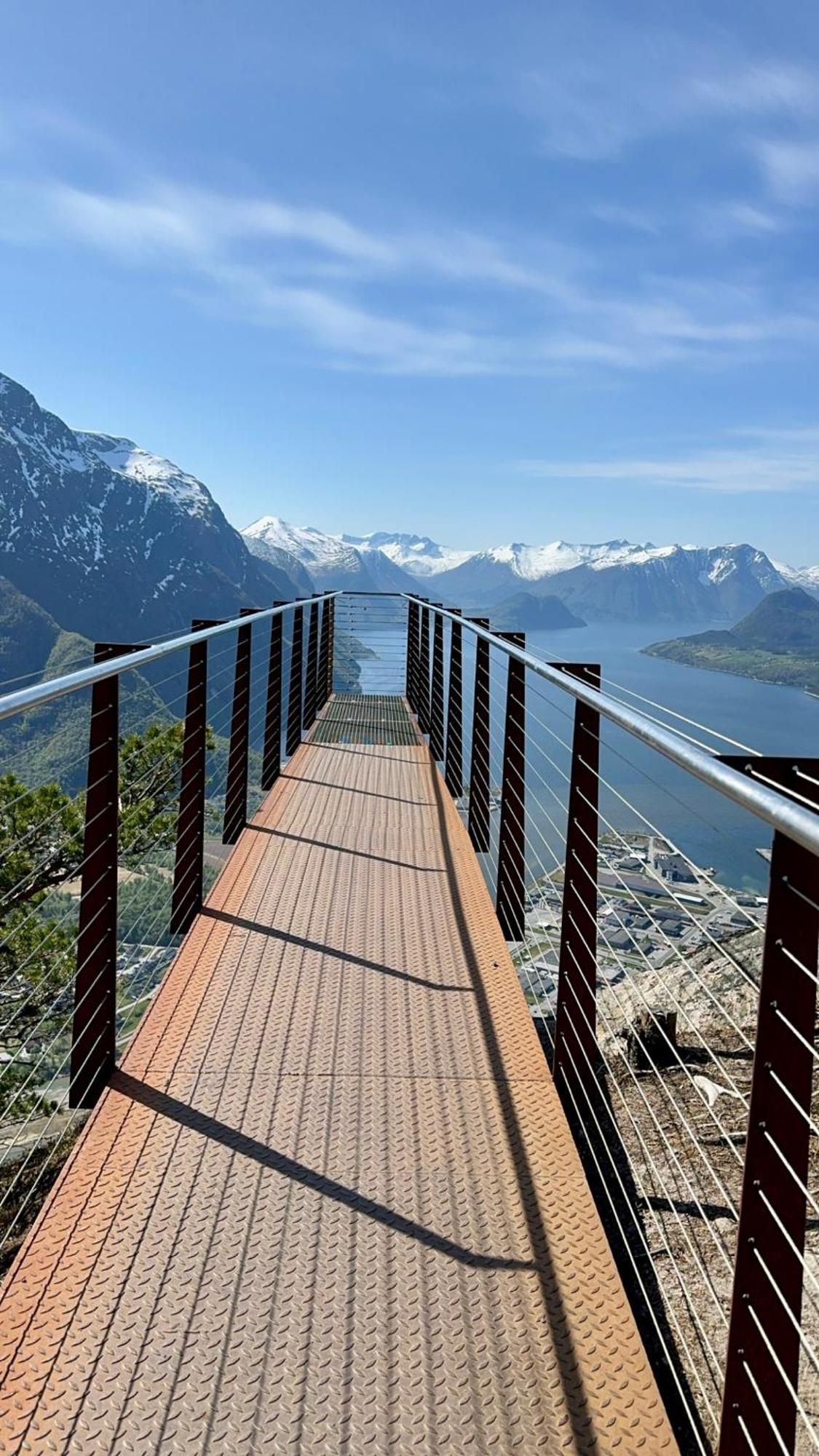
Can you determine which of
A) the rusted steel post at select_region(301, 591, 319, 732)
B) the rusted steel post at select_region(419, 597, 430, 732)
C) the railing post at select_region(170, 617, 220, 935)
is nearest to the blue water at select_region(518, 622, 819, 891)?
the rusted steel post at select_region(419, 597, 430, 732)

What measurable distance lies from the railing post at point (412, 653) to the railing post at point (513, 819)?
5366 millimetres

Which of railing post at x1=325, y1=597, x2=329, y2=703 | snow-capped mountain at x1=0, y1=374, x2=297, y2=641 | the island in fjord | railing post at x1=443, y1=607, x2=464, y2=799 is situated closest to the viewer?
railing post at x1=443, y1=607, x2=464, y2=799

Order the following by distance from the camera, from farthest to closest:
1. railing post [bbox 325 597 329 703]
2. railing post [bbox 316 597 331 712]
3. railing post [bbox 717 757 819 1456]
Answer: railing post [bbox 325 597 329 703] → railing post [bbox 316 597 331 712] → railing post [bbox 717 757 819 1456]

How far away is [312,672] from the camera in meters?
7.85

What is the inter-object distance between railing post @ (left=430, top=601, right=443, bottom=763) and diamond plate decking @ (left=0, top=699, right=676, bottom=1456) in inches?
150

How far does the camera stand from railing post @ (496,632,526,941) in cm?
334

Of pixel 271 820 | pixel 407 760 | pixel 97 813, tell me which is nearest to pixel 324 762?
pixel 407 760

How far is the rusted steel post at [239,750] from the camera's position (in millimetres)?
4254

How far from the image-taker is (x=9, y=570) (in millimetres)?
134375

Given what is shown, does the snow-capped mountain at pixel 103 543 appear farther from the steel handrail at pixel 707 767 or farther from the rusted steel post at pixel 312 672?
the steel handrail at pixel 707 767

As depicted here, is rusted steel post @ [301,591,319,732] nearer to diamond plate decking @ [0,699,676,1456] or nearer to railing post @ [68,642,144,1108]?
diamond plate decking @ [0,699,676,1456]

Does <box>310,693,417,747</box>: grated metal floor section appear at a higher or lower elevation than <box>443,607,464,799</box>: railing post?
lower

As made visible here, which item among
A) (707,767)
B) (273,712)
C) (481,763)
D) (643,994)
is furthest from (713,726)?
(707,767)

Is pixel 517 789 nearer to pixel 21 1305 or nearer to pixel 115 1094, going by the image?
pixel 115 1094
